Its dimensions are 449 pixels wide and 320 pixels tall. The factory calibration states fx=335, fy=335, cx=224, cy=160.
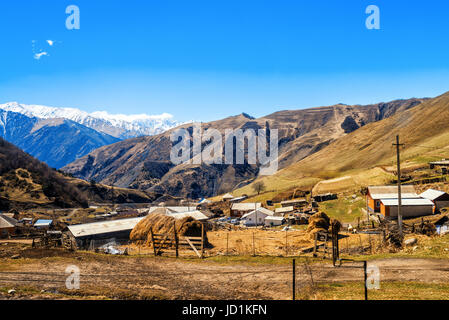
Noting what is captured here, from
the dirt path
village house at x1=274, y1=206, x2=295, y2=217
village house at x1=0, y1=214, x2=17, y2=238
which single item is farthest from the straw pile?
village house at x1=0, y1=214, x2=17, y2=238

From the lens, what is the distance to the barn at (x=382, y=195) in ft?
191

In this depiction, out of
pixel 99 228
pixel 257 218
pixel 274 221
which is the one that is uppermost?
pixel 99 228

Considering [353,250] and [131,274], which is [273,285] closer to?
[131,274]

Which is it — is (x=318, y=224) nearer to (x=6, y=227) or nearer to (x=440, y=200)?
(x=440, y=200)

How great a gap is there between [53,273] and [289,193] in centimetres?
9414

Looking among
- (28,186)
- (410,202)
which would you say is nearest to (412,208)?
(410,202)

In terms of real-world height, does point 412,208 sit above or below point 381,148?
below

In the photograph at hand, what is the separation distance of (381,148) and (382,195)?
9661 cm

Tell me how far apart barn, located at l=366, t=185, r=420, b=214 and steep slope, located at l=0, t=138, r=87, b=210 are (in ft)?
344

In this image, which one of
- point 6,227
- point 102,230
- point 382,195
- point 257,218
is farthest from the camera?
point 257,218

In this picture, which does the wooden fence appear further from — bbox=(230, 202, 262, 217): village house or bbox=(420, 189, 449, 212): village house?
bbox=(230, 202, 262, 217): village house

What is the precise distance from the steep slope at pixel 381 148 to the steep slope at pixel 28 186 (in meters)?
79.8

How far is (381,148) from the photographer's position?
480 feet
